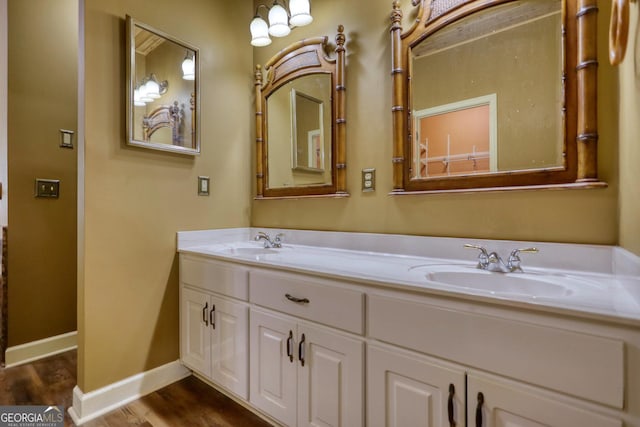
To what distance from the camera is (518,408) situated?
31.6 inches

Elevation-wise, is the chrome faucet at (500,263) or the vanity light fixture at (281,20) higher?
the vanity light fixture at (281,20)

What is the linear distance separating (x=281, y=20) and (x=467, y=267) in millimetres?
1626

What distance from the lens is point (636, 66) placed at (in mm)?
882

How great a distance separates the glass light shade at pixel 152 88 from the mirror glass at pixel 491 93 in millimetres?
1392

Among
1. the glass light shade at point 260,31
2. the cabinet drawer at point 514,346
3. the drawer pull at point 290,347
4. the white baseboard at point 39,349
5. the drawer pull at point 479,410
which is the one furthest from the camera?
the white baseboard at point 39,349

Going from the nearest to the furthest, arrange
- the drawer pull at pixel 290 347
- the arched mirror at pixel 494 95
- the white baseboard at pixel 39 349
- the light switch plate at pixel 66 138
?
1. the arched mirror at pixel 494 95
2. the drawer pull at pixel 290 347
3. the white baseboard at pixel 39 349
4. the light switch plate at pixel 66 138

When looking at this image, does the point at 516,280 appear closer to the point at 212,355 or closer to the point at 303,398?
the point at 303,398

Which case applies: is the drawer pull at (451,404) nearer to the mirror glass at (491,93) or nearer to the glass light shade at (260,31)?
the mirror glass at (491,93)

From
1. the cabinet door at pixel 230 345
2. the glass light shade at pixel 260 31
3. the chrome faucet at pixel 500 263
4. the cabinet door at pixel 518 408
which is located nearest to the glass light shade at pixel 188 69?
the glass light shade at pixel 260 31

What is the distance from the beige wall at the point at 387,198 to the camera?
1.12 meters

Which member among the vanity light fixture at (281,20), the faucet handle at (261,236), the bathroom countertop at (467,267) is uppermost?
the vanity light fixture at (281,20)

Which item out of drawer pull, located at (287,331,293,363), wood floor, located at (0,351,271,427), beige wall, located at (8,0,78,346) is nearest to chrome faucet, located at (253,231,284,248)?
drawer pull, located at (287,331,293,363)

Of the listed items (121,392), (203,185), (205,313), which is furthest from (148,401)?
(203,185)

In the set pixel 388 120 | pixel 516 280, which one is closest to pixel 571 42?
pixel 388 120
